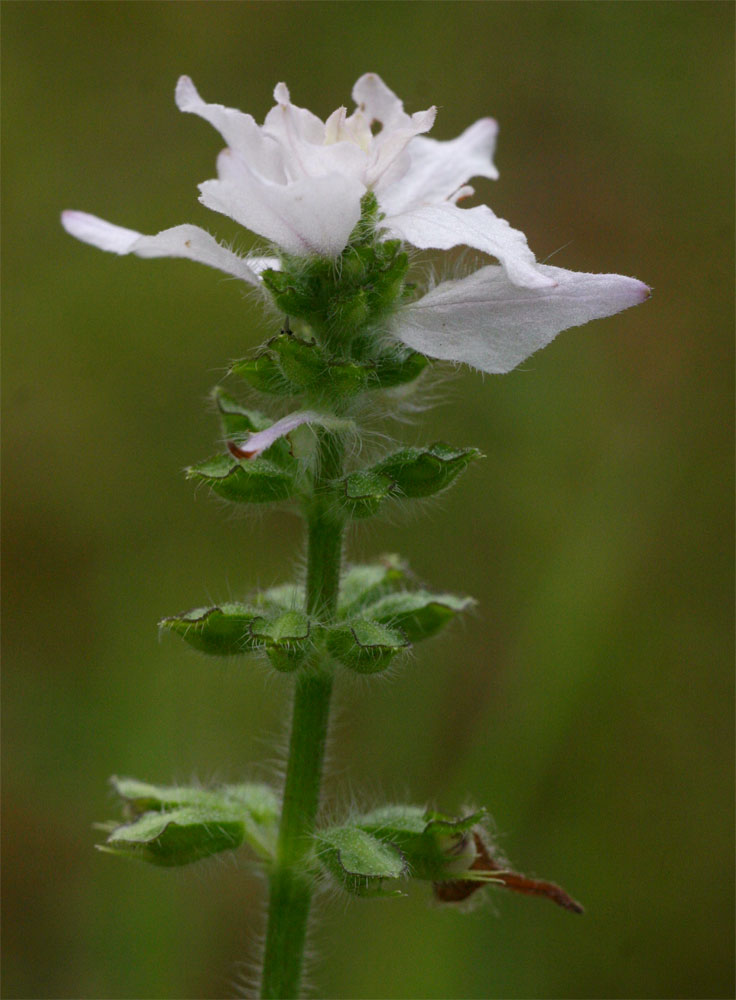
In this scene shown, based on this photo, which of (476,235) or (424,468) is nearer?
(476,235)

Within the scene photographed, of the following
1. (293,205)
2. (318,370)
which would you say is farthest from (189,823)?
(293,205)

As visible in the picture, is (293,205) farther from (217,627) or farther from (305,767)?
(305,767)

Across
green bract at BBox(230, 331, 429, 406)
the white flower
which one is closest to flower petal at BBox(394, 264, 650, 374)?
the white flower

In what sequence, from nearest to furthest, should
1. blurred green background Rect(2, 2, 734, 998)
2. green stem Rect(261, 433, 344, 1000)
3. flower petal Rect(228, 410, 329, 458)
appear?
1. flower petal Rect(228, 410, 329, 458)
2. green stem Rect(261, 433, 344, 1000)
3. blurred green background Rect(2, 2, 734, 998)

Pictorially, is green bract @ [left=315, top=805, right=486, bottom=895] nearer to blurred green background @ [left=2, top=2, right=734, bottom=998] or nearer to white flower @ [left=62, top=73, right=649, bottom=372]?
white flower @ [left=62, top=73, right=649, bottom=372]

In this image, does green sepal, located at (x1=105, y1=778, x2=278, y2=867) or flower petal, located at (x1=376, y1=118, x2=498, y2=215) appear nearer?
green sepal, located at (x1=105, y1=778, x2=278, y2=867)

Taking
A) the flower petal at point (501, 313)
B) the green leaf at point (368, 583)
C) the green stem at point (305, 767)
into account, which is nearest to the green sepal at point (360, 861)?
the green stem at point (305, 767)

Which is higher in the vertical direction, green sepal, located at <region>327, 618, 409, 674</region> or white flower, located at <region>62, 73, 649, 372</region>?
white flower, located at <region>62, 73, 649, 372</region>

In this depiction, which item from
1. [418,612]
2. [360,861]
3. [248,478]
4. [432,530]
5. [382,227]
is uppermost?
[432,530]
